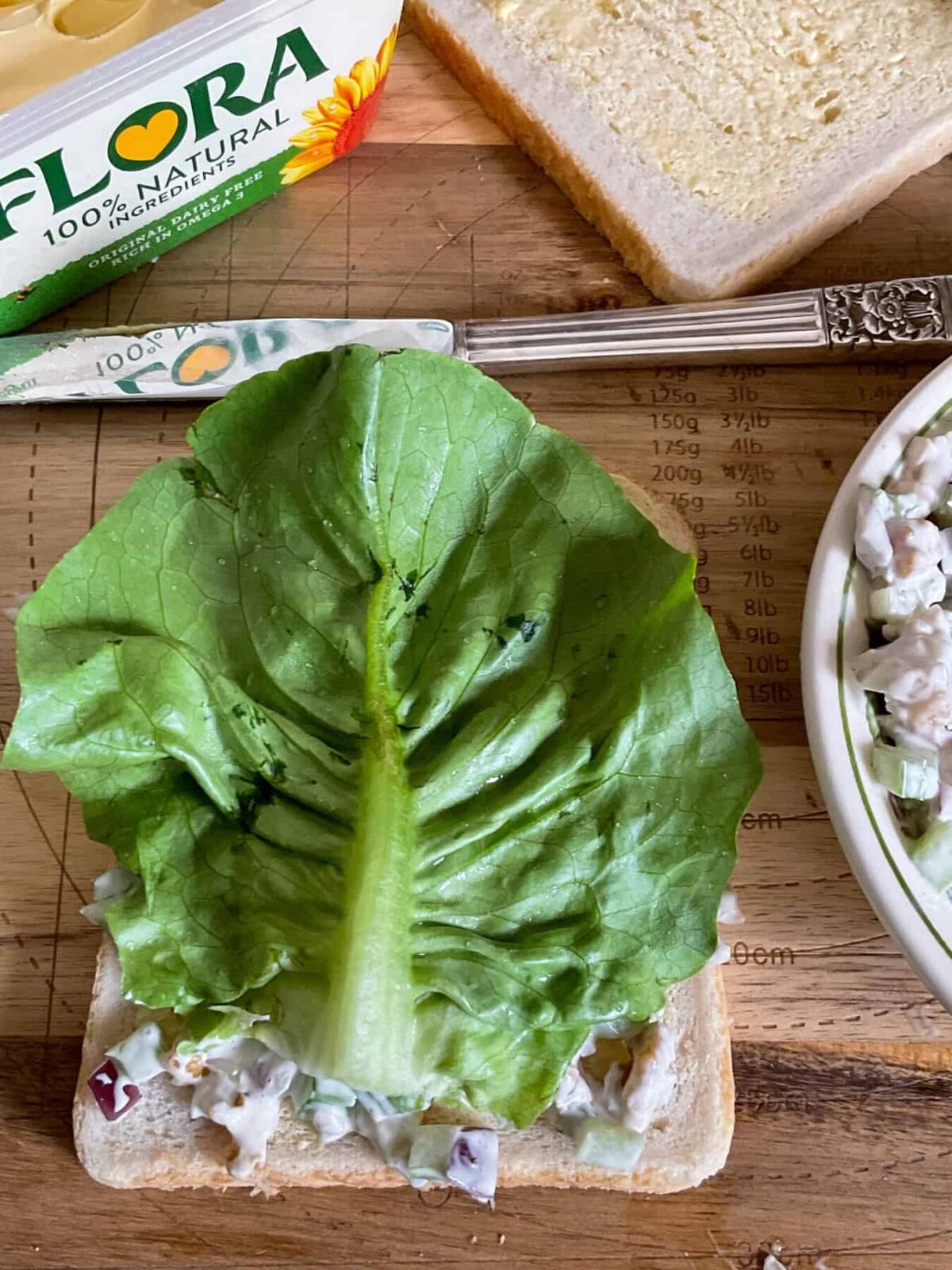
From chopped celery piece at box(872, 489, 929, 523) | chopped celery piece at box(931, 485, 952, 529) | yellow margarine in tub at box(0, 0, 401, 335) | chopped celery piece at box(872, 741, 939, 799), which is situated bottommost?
chopped celery piece at box(872, 741, 939, 799)

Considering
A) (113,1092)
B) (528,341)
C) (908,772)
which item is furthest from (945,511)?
(113,1092)

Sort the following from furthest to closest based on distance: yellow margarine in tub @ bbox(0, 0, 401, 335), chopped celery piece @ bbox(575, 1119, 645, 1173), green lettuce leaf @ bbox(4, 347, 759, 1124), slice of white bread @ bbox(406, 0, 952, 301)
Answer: slice of white bread @ bbox(406, 0, 952, 301), yellow margarine in tub @ bbox(0, 0, 401, 335), chopped celery piece @ bbox(575, 1119, 645, 1173), green lettuce leaf @ bbox(4, 347, 759, 1124)

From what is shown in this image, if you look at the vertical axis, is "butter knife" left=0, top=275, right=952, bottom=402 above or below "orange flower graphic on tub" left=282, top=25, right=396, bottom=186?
below

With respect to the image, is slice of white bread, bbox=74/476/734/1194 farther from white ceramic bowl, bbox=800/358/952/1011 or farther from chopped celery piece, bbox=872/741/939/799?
chopped celery piece, bbox=872/741/939/799

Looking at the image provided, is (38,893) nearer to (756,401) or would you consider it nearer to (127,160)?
(127,160)

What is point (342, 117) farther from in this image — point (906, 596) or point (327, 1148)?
point (327, 1148)

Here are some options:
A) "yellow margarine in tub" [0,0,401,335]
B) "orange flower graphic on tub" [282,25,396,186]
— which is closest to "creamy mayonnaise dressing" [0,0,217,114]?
"yellow margarine in tub" [0,0,401,335]

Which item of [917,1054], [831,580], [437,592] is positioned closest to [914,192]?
[831,580]

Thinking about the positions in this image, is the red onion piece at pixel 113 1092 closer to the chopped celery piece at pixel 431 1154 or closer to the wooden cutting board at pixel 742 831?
the wooden cutting board at pixel 742 831
